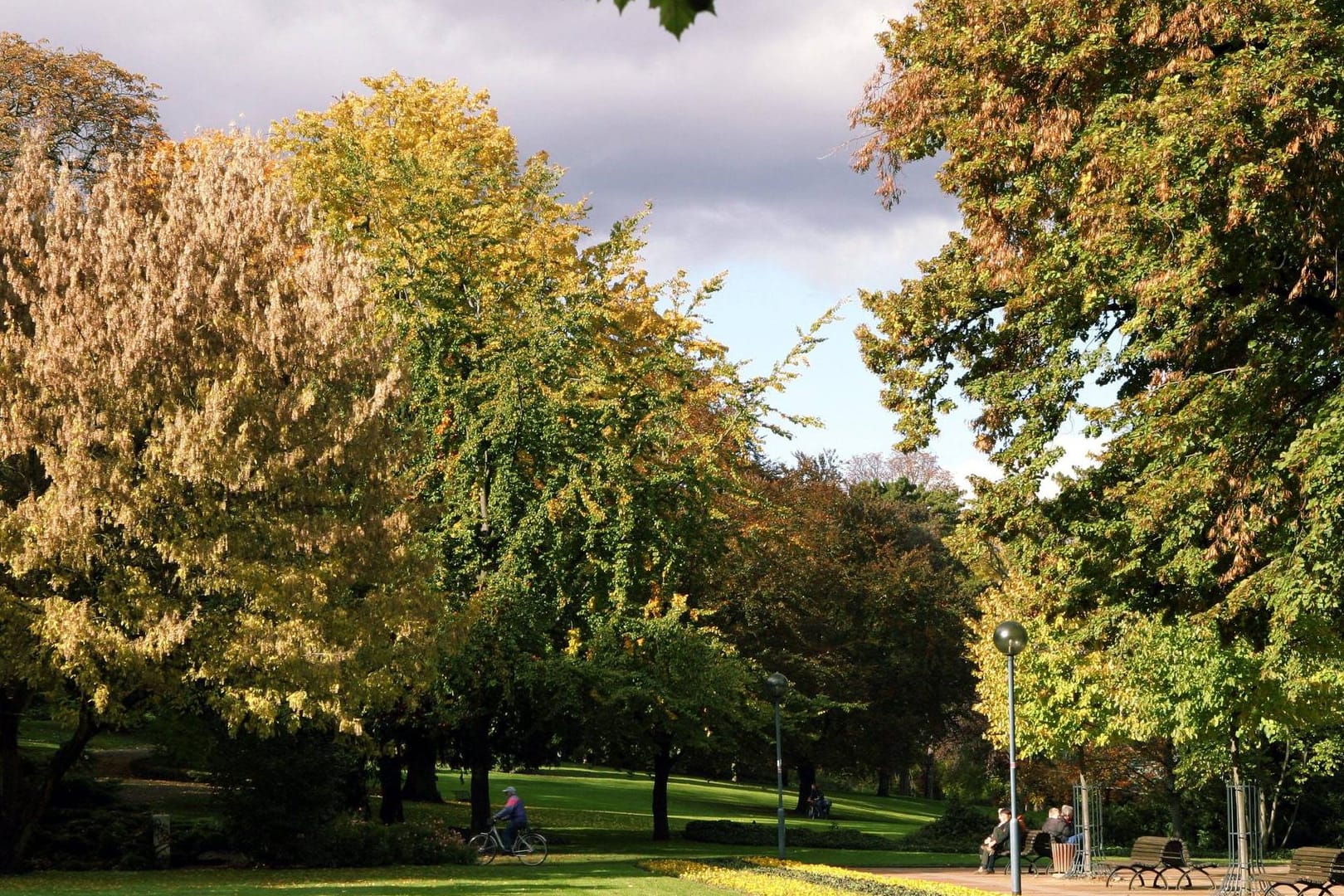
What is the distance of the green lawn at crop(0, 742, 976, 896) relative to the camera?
63.8 feet

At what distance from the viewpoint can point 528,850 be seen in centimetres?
2556

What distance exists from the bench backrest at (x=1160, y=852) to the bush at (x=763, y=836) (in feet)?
31.5

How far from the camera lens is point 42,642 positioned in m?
19.7

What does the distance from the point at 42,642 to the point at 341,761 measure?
20.3 ft

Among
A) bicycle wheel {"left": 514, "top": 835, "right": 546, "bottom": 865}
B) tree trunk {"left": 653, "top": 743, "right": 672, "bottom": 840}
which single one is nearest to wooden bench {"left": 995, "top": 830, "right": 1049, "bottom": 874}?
tree trunk {"left": 653, "top": 743, "right": 672, "bottom": 840}

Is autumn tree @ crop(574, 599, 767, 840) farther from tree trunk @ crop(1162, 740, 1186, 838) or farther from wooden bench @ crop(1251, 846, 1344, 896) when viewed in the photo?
tree trunk @ crop(1162, 740, 1186, 838)

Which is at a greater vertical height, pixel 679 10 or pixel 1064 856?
pixel 679 10

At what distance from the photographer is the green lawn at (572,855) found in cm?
1944

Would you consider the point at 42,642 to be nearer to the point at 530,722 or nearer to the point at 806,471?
the point at 530,722

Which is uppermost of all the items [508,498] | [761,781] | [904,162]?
[904,162]

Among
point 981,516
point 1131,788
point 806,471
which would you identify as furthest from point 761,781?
point 981,516

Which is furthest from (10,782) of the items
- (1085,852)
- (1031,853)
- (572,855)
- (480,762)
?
(1031,853)

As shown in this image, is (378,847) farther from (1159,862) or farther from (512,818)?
(1159,862)

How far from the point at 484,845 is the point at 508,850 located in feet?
2.81
